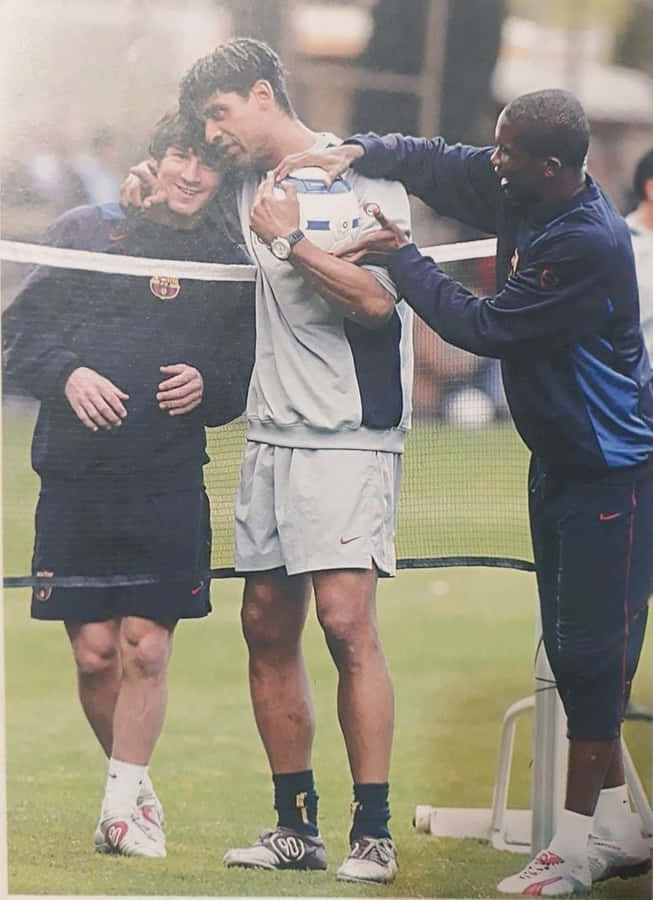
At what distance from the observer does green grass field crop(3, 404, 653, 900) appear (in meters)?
3.62

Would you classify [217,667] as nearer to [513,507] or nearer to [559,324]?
[513,507]

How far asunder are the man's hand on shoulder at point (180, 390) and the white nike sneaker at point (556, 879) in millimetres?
1328

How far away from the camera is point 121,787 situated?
12.0 feet

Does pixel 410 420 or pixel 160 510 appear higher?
pixel 410 420

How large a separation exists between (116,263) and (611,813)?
1.71 metres

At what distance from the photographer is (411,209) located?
11.7ft

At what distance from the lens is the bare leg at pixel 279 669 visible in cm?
364

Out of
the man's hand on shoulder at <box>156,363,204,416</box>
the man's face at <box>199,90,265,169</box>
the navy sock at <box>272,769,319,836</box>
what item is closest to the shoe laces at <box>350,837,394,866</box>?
the navy sock at <box>272,769,319,836</box>

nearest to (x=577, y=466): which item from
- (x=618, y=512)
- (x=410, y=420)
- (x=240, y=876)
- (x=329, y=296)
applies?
(x=618, y=512)

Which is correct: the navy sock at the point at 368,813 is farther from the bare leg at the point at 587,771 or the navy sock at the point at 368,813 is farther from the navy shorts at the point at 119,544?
the navy shorts at the point at 119,544

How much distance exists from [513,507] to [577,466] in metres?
0.21

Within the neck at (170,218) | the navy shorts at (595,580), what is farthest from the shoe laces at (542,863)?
the neck at (170,218)

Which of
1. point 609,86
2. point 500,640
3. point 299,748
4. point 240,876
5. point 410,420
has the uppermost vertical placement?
point 609,86

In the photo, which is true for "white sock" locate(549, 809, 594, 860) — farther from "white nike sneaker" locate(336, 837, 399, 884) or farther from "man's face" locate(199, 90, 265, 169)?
"man's face" locate(199, 90, 265, 169)
